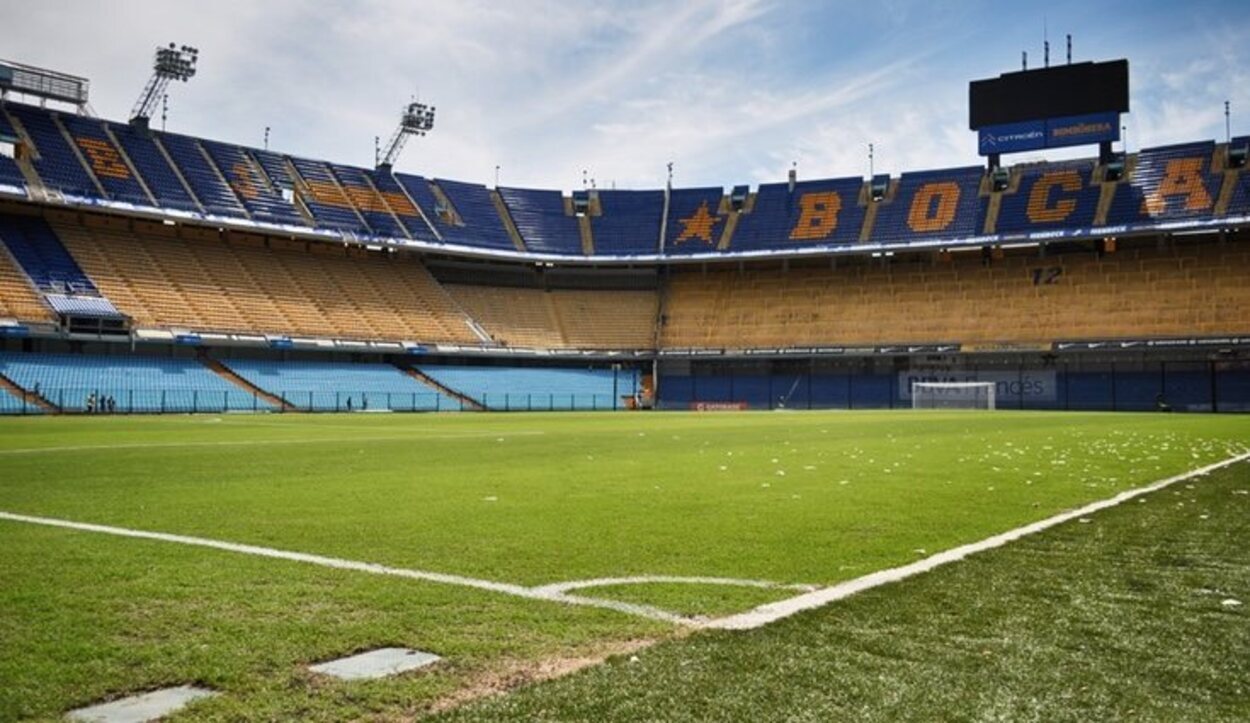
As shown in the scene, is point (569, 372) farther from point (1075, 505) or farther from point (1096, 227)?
point (1075, 505)

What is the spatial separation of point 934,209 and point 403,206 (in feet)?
126

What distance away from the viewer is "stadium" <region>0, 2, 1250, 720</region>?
3973 mm

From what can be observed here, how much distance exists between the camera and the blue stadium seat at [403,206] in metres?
69.2

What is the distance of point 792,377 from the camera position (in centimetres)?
6825

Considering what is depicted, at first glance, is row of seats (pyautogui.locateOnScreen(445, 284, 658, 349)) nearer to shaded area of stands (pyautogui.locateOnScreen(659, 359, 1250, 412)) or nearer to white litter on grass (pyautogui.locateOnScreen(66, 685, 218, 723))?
shaded area of stands (pyautogui.locateOnScreen(659, 359, 1250, 412))

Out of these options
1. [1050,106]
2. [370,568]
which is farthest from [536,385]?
[370,568]

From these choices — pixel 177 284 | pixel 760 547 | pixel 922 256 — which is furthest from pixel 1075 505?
pixel 922 256

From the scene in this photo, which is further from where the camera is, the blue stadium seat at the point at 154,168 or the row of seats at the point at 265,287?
the blue stadium seat at the point at 154,168

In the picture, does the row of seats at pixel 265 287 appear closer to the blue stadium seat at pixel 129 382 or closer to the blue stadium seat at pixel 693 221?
the blue stadium seat at pixel 129 382

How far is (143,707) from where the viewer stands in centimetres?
354

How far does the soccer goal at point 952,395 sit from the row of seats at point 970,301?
9.83ft

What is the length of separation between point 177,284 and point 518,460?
1872 inches

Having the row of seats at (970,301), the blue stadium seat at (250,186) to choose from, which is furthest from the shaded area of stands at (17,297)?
the row of seats at (970,301)

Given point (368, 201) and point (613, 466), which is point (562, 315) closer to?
point (368, 201)
